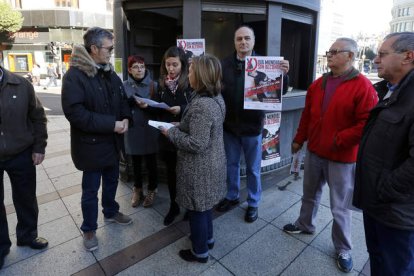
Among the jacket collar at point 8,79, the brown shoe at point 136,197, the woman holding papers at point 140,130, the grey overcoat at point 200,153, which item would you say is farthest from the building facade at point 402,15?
the jacket collar at point 8,79

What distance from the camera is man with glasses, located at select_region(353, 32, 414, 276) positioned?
1.52 metres

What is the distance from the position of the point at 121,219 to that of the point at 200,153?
4.92 feet

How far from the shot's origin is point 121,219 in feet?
10.2

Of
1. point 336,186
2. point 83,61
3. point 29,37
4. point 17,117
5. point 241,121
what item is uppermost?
point 29,37

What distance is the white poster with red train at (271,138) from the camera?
13.3 ft

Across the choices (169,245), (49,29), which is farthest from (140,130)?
(49,29)

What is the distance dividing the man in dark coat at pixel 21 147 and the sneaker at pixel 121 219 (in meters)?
0.70

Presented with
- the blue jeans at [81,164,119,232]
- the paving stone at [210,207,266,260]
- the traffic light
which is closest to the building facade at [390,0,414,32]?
the traffic light

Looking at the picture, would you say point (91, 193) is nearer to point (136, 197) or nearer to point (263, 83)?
point (136, 197)

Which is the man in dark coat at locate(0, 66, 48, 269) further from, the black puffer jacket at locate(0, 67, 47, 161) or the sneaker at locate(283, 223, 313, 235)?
the sneaker at locate(283, 223, 313, 235)

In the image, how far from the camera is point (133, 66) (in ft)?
10.4

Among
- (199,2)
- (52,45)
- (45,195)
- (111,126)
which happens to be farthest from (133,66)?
(52,45)

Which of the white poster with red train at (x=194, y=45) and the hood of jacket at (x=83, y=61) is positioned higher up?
the white poster with red train at (x=194, y=45)

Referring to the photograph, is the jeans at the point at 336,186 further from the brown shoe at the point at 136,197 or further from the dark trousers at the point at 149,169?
the brown shoe at the point at 136,197
